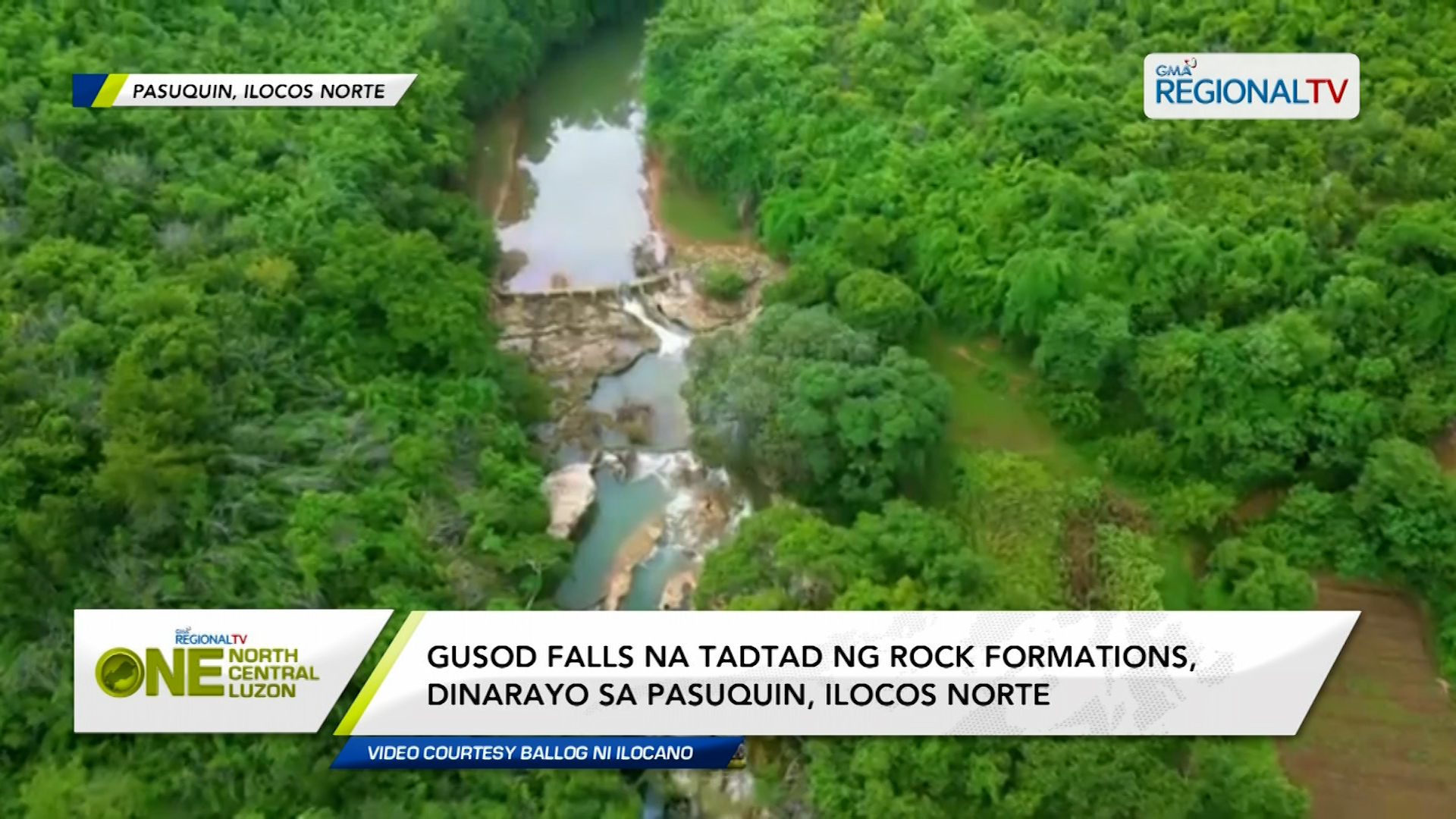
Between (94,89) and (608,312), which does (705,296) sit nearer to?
(608,312)

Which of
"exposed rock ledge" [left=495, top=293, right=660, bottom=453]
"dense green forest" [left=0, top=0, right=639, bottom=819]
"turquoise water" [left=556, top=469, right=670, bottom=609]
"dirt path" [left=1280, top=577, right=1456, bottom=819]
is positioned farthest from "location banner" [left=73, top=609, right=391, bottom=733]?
"dirt path" [left=1280, top=577, right=1456, bottom=819]

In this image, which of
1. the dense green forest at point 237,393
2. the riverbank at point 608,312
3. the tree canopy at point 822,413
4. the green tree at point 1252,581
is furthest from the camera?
the riverbank at point 608,312

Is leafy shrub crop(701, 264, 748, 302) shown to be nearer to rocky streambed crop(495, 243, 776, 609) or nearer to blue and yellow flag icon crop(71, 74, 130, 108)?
rocky streambed crop(495, 243, 776, 609)

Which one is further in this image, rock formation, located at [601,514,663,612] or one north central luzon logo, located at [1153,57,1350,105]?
one north central luzon logo, located at [1153,57,1350,105]

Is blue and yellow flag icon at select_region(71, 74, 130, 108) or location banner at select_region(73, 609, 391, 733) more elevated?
blue and yellow flag icon at select_region(71, 74, 130, 108)

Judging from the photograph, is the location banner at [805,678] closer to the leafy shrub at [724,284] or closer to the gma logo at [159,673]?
the gma logo at [159,673]

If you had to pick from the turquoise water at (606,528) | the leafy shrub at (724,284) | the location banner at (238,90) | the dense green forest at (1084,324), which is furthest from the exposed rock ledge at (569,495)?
the location banner at (238,90)

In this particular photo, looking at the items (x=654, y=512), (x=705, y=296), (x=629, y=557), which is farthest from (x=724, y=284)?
(x=629, y=557)
